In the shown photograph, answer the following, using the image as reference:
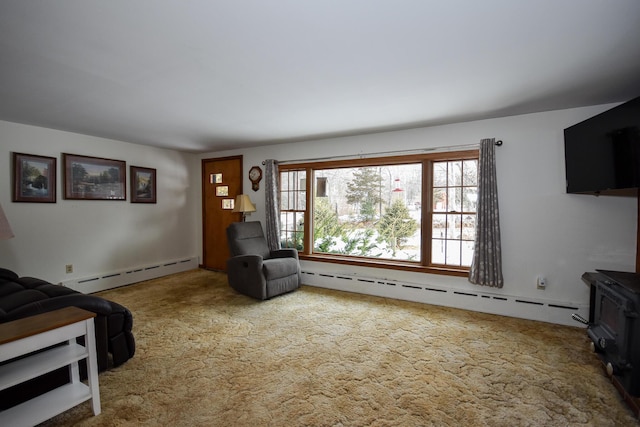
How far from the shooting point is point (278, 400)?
6.31ft

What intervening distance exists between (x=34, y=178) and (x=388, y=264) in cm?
482

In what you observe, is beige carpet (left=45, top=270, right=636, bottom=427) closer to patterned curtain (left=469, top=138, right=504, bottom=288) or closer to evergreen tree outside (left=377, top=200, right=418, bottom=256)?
patterned curtain (left=469, top=138, right=504, bottom=288)

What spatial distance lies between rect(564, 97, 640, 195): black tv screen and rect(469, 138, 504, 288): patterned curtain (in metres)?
0.67

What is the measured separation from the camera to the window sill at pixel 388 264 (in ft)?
12.0

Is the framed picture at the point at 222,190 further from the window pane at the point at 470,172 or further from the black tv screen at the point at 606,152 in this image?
the black tv screen at the point at 606,152

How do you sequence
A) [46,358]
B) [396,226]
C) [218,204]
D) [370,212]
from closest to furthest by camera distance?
1. [46,358]
2. [396,226]
3. [370,212]
4. [218,204]

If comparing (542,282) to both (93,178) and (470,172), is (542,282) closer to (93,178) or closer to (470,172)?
(470,172)

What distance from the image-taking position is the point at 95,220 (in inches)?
171

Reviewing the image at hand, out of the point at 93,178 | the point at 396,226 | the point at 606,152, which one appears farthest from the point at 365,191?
the point at 93,178

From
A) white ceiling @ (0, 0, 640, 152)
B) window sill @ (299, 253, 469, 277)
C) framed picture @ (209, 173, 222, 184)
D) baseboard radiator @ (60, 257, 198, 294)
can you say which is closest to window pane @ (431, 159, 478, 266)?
window sill @ (299, 253, 469, 277)

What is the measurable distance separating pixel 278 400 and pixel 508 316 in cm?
285

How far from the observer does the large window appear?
12.3 ft

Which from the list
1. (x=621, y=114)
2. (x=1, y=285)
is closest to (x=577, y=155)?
(x=621, y=114)

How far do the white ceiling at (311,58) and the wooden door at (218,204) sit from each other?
80.8 inches
